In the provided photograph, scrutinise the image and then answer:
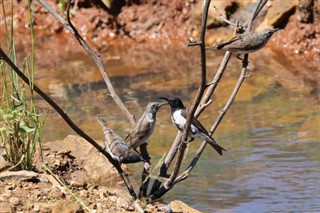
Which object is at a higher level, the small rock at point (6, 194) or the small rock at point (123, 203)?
the small rock at point (6, 194)

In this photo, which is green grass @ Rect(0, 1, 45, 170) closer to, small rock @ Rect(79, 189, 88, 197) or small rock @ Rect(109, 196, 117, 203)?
small rock @ Rect(79, 189, 88, 197)

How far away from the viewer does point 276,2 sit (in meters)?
11.9

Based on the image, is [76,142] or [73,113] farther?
[73,113]

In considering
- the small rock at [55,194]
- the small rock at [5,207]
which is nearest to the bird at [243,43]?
the small rock at [55,194]

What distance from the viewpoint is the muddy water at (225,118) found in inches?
259

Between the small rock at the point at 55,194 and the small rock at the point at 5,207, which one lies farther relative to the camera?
the small rock at the point at 55,194

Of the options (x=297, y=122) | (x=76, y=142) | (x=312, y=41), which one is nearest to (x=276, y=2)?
(x=312, y=41)

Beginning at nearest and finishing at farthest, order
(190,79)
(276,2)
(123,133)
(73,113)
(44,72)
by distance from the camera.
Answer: (123,133)
(73,113)
(190,79)
(44,72)
(276,2)

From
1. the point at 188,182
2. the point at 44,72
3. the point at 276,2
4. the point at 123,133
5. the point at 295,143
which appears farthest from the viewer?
the point at 276,2

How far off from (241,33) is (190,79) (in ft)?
13.8

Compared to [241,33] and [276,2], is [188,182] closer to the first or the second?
[241,33]

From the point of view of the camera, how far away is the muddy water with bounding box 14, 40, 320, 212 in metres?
6.57

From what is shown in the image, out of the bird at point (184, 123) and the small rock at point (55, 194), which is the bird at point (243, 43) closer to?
the bird at point (184, 123)

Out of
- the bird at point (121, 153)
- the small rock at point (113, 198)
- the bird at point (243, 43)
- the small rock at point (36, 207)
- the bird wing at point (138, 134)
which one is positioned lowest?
the small rock at point (113, 198)
